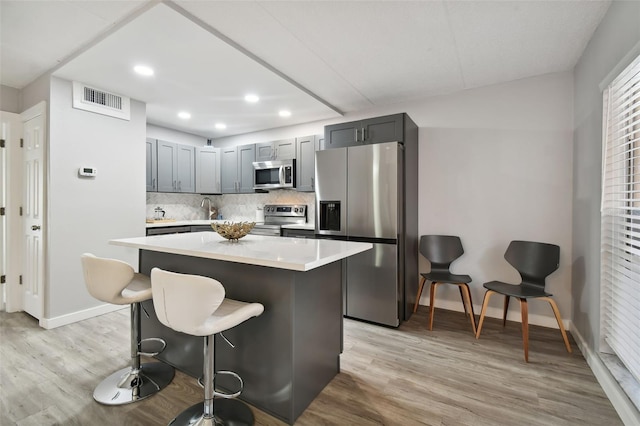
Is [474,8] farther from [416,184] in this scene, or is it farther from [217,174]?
[217,174]

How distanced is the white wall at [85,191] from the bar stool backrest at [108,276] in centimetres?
174

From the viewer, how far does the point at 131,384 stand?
6.43 ft

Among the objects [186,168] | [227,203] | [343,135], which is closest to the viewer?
[343,135]

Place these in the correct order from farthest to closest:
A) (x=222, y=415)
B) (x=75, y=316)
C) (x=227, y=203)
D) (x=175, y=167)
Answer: (x=227, y=203)
(x=175, y=167)
(x=75, y=316)
(x=222, y=415)

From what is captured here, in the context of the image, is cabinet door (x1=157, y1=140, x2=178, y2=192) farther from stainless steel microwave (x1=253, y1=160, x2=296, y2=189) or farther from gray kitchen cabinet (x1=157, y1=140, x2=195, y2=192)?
stainless steel microwave (x1=253, y1=160, x2=296, y2=189)

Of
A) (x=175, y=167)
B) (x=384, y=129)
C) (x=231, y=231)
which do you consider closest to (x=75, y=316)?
(x=231, y=231)

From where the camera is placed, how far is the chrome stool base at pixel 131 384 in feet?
6.08

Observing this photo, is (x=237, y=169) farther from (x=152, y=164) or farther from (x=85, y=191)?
(x=85, y=191)

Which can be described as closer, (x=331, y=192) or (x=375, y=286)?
(x=375, y=286)

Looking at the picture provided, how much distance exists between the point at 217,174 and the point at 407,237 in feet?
11.8

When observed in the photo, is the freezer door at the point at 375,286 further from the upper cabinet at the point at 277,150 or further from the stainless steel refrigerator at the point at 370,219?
the upper cabinet at the point at 277,150

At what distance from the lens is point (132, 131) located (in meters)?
3.61

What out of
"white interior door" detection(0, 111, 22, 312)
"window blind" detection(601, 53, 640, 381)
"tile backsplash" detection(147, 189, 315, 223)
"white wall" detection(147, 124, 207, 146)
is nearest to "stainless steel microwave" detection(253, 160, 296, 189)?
"tile backsplash" detection(147, 189, 315, 223)

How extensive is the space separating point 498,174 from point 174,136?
4.91m
